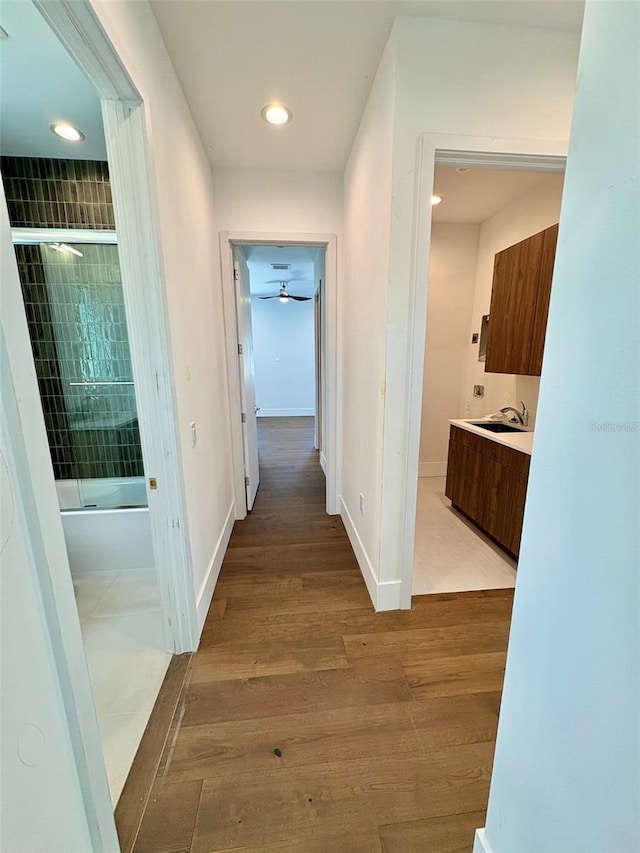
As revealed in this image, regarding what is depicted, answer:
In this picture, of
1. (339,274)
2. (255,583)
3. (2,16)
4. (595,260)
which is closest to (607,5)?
(595,260)

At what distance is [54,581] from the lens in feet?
2.16

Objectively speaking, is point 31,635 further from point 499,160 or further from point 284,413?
point 284,413

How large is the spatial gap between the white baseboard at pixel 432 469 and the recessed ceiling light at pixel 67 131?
3.95 meters

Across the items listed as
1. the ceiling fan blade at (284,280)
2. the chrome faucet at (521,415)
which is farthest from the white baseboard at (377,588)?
the ceiling fan blade at (284,280)

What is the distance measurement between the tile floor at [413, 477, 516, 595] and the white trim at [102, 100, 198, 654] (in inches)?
54.2

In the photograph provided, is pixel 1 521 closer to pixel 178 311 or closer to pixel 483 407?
pixel 178 311

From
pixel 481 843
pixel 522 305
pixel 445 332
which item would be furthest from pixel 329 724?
pixel 445 332

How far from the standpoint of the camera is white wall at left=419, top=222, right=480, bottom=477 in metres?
3.52

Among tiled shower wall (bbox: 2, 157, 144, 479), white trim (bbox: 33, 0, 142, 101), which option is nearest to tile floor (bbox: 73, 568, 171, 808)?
Result: tiled shower wall (bbox: 2, 157, 144, 479)

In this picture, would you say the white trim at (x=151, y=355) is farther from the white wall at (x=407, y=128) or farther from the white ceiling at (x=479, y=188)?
the white ceiling at (x=479, y=188)

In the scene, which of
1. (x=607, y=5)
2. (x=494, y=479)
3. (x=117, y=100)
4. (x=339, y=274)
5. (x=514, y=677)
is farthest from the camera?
(x=339, y=274)

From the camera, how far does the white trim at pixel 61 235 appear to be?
2.11 metres

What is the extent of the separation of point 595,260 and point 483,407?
3.26 meters

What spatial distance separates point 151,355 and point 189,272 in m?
0.66
